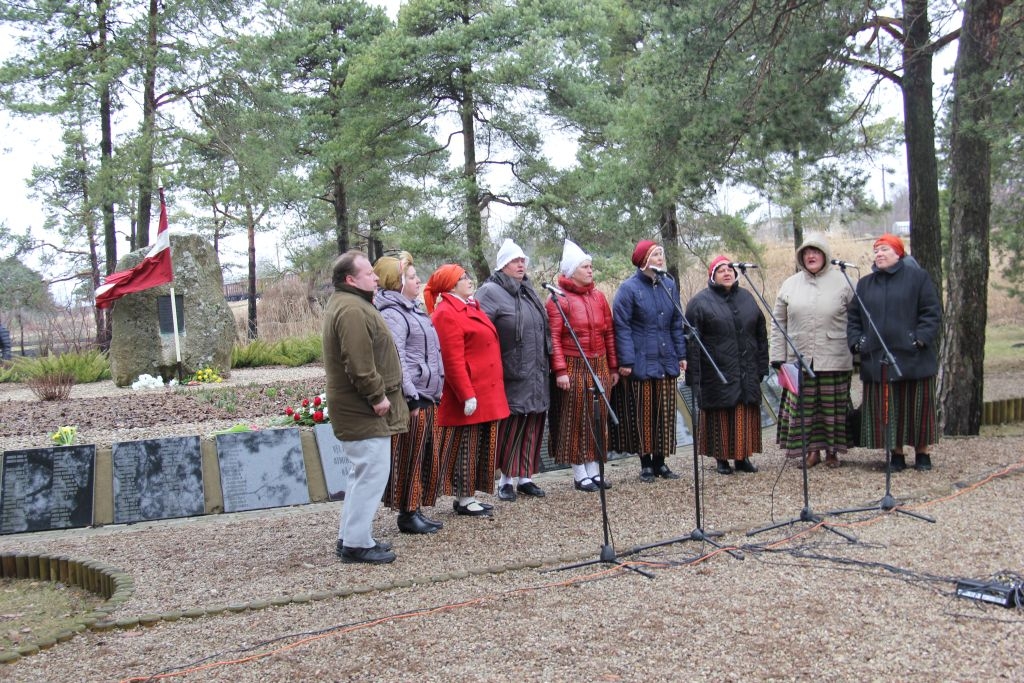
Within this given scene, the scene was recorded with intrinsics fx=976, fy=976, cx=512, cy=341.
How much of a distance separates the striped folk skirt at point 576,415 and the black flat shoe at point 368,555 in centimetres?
203

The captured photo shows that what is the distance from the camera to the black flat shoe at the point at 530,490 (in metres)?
6.79

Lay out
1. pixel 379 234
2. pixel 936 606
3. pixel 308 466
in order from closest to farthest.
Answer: pixel 936 606
pixel 308 466
pixel 379 234

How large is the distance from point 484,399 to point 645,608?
2.34 metres

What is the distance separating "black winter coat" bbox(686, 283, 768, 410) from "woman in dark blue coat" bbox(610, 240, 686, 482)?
18cm

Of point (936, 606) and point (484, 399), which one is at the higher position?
point (484, 399)

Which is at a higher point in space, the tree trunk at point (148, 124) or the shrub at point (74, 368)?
the tree trunk at point (148, 124)

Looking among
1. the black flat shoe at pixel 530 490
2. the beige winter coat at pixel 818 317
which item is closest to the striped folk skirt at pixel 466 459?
the black flat shoe at pixel 530 490

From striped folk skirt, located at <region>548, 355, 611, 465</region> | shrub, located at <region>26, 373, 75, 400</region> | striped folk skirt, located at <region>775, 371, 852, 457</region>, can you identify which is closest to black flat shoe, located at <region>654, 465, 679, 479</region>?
striped folk skirt, located at <region>548, 355, 611, 465</region>

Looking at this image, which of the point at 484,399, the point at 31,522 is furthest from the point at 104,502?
the point at 484,399

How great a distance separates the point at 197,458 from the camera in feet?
22.8

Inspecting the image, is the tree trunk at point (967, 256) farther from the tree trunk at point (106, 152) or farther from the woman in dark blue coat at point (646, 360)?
the tree trunk at point (106, 152)

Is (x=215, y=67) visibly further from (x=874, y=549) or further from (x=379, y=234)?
(x=874, y=549)

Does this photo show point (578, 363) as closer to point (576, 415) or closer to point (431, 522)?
point (576, 415)

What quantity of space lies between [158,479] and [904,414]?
17.6 feet
